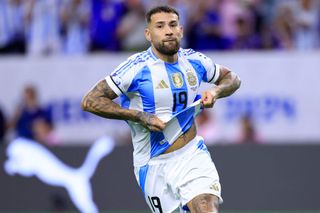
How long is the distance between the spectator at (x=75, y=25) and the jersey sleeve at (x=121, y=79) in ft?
23.5

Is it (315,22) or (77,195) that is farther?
(315,22)

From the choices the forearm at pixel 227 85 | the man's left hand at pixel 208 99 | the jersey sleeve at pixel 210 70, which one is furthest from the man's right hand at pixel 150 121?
the jersey sleeve at pixel 210 70

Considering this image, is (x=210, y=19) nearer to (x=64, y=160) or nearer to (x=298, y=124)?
(x=298, y=124)

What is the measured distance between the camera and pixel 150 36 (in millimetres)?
8750

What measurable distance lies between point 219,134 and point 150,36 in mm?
6730

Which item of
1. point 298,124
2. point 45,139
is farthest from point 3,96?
point 298,124

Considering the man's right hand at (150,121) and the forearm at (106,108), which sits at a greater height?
the forearm at (106,108)

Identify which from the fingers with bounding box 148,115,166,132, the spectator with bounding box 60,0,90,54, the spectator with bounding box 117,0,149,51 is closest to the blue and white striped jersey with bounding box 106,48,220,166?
the fingers with bounding box 148,115,166,132

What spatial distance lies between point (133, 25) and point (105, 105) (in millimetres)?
7105

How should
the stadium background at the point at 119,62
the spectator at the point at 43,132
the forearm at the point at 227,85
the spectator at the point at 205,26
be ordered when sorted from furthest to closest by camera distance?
the spectator at the point at 205,26 → the spectator at the point at 43,132 → the stadium background at the point at 119,62 → the forearm at the point at 227,85

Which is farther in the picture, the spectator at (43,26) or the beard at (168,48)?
the spectator at (43,26)

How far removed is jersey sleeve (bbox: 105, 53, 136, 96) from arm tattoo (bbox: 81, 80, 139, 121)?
0.04 meters

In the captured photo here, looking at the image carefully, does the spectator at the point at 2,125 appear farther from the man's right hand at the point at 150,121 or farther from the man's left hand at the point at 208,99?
the man's left hand at the point at 208,99

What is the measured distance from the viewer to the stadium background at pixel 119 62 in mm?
14305
